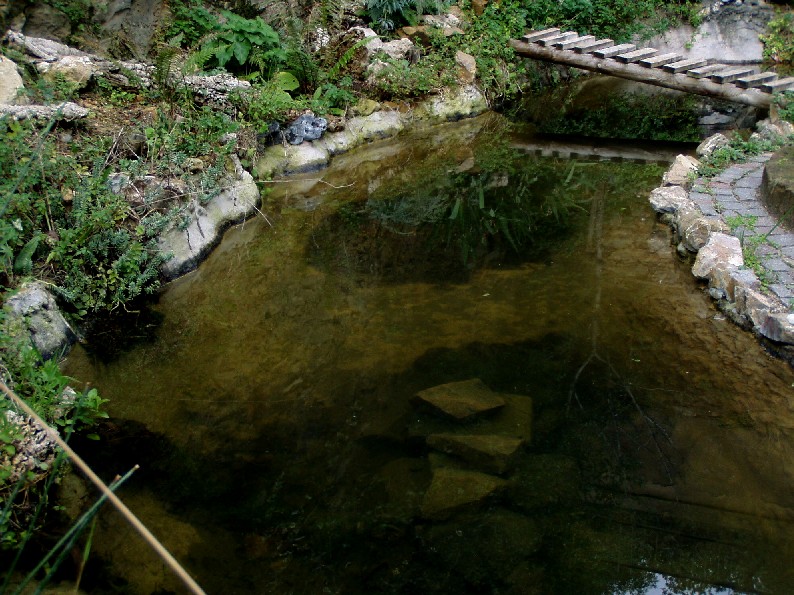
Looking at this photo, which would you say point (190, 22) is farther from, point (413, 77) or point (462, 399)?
point (462, 399)

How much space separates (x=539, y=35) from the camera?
10.4 meters

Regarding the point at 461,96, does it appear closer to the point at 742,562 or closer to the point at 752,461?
the point at 752,461

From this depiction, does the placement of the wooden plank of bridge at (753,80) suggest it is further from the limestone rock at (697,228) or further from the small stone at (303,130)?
the small stone at (303,130)

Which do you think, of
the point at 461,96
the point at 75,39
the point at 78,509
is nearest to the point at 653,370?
the point at 78,509

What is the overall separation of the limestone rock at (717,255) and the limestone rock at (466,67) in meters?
5.68

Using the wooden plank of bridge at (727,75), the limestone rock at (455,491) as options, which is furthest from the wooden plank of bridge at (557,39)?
the limestone rock at (455,491)

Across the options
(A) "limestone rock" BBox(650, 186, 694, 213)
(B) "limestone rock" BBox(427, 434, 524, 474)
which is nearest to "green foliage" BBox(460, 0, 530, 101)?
(A) "limestone rock" BBox(650, 186, 694, 213)

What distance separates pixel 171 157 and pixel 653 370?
4.65 meters

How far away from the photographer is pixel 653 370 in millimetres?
4281

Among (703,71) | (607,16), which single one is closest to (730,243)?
(703,71)

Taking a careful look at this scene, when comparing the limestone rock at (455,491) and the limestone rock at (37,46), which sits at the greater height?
the limestone rock at (37,46)

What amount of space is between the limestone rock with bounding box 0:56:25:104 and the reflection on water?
90.5 inches

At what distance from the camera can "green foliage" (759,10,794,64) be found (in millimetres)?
11317

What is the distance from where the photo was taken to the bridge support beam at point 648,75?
8375 mm
